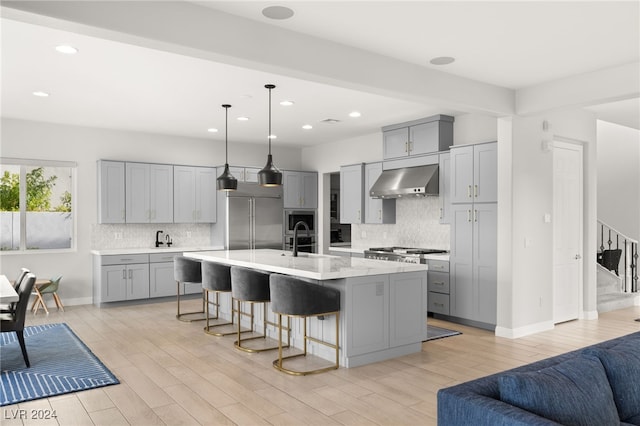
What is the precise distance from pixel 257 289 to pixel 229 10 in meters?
2.61

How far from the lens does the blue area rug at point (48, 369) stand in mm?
3771

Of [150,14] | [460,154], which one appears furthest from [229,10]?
[460,154]

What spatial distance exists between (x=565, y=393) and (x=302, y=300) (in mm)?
2535

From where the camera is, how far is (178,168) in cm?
813

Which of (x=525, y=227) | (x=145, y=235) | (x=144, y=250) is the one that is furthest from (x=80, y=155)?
(x=525, y=227)

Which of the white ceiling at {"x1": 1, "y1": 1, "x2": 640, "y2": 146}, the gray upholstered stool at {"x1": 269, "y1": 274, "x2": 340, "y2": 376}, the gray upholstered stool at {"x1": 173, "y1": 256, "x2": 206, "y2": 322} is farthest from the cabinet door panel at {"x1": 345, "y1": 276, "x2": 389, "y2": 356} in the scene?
the gray upholstered stool at {"x1": 173, "y1": 256, "x2": 206, "y2": 322}

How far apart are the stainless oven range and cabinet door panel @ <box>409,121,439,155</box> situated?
1.40 meters

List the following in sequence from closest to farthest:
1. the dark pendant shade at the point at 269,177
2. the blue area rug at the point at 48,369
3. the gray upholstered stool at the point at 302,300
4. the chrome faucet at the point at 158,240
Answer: the blue area rug at the point at 48,369 < the gray upholstered stool at the point at 302,300 < the dark pendant shade at the point at 269,177 < the chrome faucet at the point at 158,240

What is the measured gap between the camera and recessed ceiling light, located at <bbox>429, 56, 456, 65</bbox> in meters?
4.35

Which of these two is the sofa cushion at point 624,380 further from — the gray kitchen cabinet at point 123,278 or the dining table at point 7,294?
the gray kitchen cabinet at point 123,278

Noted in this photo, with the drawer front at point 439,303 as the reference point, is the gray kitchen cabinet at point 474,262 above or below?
above

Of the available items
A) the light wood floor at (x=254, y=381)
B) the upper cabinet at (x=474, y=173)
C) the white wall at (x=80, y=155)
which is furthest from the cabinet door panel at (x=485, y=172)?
the white wall at (x=80, y=155)

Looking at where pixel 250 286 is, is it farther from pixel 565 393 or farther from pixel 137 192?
pixel 137 192

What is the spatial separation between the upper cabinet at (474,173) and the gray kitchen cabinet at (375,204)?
1573 millimetres
